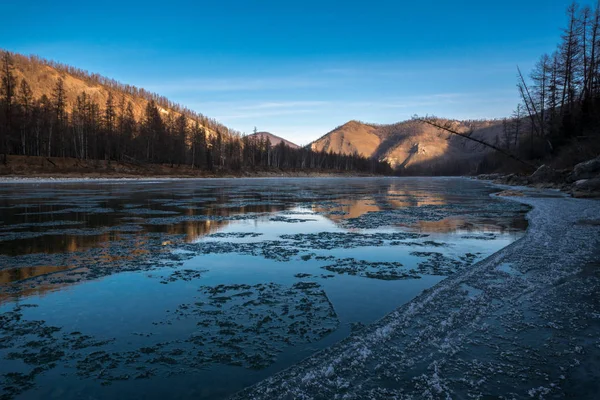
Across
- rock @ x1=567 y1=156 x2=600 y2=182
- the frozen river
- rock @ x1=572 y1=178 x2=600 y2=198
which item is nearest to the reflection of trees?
the frozen river

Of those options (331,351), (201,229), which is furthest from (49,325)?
(201,229)

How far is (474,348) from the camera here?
13.2 ft

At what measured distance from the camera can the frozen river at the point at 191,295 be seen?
11.9 ft

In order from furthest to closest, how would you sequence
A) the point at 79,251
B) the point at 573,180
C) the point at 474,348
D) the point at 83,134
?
the point at 83,134 < the point at 573,180 < the point at 79,251 < the point at 474,348

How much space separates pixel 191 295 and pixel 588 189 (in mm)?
27265

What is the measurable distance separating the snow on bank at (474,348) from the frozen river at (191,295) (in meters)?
0.39

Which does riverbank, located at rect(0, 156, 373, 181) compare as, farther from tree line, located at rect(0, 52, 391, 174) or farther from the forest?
the forest

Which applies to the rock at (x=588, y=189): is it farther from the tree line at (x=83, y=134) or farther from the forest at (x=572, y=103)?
the tree line at (x=83, y=134)

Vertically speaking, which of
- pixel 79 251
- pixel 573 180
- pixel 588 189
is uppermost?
pixel 573 180

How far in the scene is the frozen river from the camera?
3637mm

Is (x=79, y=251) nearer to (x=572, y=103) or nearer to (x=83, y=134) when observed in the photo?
(x=572, y=103)

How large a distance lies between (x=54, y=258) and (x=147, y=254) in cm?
203

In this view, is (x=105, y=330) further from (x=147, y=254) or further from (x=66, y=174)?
(x=66, y=174)

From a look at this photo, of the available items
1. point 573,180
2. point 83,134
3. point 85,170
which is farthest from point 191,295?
point 83,134
